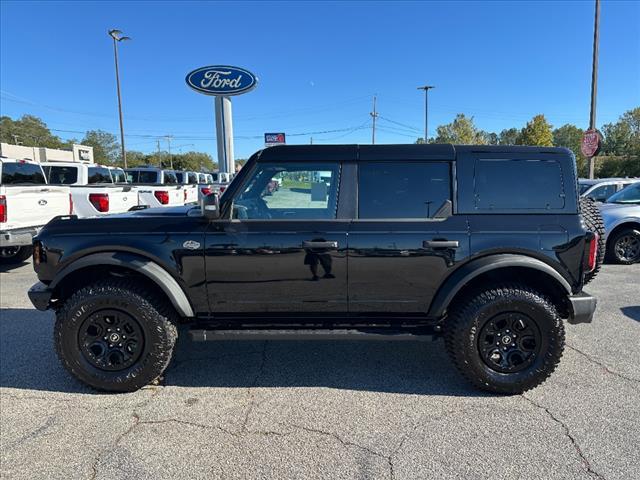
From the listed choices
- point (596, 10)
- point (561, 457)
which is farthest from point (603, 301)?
point (596, 10)

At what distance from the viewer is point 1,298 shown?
17.7 feet

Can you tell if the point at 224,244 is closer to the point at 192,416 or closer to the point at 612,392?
the point at 192,416

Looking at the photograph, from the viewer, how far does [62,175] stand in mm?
9672

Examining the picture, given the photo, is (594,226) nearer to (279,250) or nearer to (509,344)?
(509,344)

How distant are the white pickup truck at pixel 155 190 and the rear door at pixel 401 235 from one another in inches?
189

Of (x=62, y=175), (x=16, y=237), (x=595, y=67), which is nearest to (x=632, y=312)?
(x=16, y=237)

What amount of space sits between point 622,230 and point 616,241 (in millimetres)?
226

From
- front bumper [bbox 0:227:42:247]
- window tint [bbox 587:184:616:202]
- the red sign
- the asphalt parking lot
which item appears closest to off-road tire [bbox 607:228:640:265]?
window tint [bbox 587:184:616:202]

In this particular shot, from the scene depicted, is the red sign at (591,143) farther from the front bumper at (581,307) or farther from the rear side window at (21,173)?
the rear side window at (21,173)

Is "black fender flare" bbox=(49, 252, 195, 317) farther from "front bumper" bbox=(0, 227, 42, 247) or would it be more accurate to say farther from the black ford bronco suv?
"front bumper" bbox=(0, 227, 42, 247)

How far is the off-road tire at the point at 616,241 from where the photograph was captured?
7.18m

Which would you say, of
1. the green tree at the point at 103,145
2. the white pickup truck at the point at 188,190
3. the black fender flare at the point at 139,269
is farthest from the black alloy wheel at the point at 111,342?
the green tree at the point at 103,145

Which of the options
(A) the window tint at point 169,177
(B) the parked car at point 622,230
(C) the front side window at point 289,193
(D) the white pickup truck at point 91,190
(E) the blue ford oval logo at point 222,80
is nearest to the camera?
(C) the front side window at point 289,193

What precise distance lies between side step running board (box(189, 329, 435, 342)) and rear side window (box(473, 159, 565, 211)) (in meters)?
1.13
